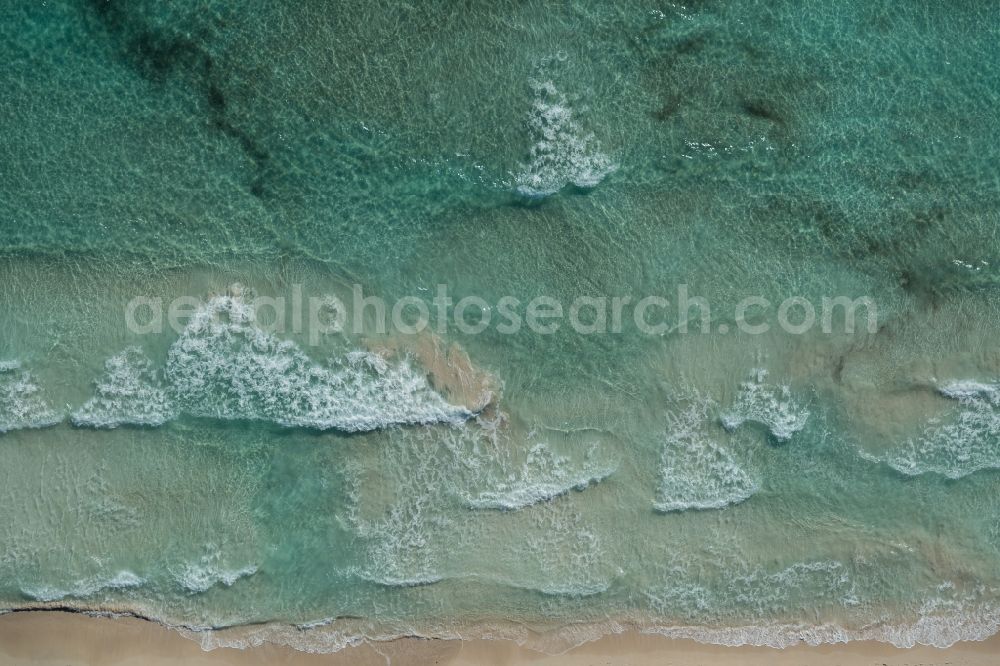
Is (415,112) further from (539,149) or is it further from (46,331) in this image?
(46,331)

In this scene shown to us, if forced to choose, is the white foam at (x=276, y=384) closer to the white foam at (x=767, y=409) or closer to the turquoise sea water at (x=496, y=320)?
the turquoise sea water at (x=496, y=320)

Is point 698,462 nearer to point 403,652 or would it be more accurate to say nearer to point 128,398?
point 403,652

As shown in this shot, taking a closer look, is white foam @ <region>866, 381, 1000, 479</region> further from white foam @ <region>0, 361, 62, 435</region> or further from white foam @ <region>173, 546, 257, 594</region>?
white foam @ <region>0, 361, 62, 435</region>

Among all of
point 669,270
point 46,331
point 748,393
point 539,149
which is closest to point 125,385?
point 46,331

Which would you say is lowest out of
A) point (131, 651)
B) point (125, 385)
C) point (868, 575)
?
point (131, 651)

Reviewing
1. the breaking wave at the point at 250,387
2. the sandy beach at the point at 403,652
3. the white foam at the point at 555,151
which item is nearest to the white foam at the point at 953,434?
the sandy beach at the point at 403,652

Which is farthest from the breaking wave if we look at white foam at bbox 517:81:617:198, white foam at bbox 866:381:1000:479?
white foam at bbox 866:381:1000:479
